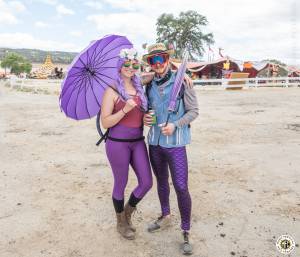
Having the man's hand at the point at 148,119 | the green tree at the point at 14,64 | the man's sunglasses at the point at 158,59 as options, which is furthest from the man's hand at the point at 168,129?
the green tree at the point at 14,64

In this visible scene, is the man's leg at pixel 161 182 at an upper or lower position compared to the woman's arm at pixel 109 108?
lower

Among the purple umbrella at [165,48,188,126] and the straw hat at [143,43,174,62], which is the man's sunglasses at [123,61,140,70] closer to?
the straw hat at [143,43,174,62]

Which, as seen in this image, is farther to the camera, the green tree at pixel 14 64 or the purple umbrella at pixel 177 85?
the green tree at pixel 14 64

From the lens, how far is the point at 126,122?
3.55 m

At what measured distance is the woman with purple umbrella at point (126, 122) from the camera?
11.4ft

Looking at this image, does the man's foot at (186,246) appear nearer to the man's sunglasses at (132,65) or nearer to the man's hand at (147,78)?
the man's hand at (147,78)

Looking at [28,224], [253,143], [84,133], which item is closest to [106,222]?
[28,224]

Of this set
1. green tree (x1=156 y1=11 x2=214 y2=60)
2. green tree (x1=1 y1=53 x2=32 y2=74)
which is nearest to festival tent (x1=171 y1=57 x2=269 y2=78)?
green tree (x1=156 y1=11 x2=214 y2=60)

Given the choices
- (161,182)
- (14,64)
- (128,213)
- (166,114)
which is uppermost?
(14,64)

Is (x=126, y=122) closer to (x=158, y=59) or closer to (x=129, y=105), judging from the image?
(x=129, y=105)

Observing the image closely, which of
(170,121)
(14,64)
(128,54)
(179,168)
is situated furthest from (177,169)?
(14,64)

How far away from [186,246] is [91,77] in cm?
188

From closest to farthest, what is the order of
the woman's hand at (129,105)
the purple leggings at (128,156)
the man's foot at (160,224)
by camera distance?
the woman's hand at (129,105) → the purple leggings at (128,156) → the man's foot at (160,224)

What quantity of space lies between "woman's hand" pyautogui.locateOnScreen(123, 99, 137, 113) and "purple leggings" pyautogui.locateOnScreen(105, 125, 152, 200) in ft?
0.72
